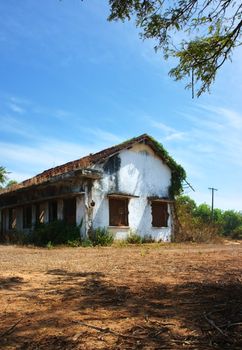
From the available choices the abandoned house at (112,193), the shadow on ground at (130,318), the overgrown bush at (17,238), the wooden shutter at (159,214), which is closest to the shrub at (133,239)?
the abandoned house at (112,193)

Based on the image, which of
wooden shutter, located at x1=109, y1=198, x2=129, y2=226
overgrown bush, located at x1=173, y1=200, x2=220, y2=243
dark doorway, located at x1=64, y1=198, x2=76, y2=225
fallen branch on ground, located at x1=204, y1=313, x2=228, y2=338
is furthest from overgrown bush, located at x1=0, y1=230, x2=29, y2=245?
fallen branch on ground, located at x1=204, y1=313, x2=228, y2=338

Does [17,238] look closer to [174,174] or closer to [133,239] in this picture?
[133,239]

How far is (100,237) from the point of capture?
17266mm

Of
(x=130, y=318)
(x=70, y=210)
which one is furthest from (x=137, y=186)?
(x=130, y=318)

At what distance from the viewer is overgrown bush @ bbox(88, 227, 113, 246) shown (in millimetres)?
17188

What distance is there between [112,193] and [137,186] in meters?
2.09

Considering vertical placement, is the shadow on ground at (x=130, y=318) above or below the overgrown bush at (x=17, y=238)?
above

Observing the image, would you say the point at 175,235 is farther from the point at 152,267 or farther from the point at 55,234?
the point at 152,267

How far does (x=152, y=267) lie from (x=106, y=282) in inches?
78.3

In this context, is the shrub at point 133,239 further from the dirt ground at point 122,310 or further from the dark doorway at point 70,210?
the dirt ground at point 122,310

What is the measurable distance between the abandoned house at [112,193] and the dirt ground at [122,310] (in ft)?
35.2

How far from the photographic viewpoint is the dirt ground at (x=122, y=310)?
3316 millimetres

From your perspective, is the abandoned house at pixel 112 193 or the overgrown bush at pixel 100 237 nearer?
the overgrown bush at pixel 100 237

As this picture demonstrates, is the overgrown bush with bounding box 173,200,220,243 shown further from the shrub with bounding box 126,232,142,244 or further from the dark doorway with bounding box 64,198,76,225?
the dark doorway with bounding box 64,198,76,225
